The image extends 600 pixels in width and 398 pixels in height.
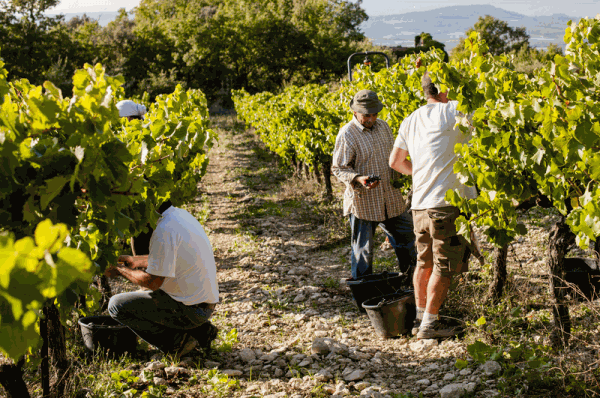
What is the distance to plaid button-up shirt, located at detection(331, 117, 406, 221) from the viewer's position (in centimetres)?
447

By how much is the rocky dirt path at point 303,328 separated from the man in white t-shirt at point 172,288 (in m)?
0.37

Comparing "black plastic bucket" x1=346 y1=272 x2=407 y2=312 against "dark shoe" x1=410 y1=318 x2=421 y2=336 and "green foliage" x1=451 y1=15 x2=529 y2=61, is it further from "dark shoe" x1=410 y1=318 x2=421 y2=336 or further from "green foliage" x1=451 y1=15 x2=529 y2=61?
"green foliage" x1=451 y1=15 x2=529 y2=61

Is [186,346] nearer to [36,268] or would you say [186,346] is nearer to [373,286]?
[373,286]

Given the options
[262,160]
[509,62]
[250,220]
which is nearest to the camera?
[509,62]

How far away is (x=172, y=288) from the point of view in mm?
3502

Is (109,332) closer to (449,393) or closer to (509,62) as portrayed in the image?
(449,393)

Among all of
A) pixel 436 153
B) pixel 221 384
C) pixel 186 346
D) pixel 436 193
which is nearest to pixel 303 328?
pixel 186 346

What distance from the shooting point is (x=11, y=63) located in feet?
96.0

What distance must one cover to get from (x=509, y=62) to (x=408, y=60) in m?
2.43

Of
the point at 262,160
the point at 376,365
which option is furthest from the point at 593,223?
the point at 262,160

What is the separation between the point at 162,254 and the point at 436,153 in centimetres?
197

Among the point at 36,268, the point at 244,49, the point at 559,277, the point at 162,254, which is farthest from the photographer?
the point at 244,49

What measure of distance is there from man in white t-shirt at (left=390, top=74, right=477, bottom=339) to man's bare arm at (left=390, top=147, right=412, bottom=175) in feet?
0.50

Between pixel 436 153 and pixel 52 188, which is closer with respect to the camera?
pixel 52 188
